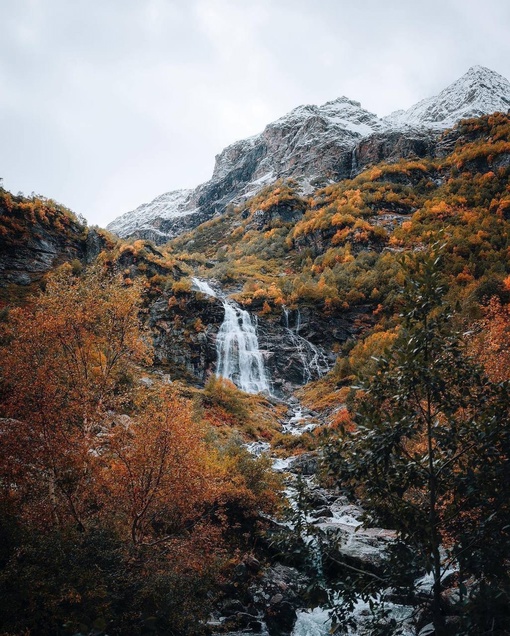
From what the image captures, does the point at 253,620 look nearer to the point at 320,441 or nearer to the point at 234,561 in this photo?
the point at 234,561

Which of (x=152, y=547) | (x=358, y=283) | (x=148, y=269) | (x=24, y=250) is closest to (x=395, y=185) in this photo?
(x=358, y=283)

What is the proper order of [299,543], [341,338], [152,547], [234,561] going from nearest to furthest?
[299,543] < [152,547] < [234,561] < [341,338]

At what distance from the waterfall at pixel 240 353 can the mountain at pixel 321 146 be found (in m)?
65.9

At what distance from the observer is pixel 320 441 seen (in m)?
6.49

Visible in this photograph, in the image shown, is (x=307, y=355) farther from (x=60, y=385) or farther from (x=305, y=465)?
(x=60, y=385)

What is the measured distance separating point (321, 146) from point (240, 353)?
92701 mm

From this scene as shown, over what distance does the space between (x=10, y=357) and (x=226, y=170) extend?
6404 inches

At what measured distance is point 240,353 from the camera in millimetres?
50219

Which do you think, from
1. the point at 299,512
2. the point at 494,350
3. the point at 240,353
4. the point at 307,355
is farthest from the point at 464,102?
the point at 299,512

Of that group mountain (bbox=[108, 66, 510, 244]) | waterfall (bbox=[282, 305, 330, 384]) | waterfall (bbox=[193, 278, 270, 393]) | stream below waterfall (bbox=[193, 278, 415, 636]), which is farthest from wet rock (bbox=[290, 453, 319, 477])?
mountain (bbox=[108, 66, 510, 244])

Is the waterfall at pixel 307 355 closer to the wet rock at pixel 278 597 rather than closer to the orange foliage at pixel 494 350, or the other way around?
the orange foliage at pixel 494 350

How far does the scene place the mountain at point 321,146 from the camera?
109 meters

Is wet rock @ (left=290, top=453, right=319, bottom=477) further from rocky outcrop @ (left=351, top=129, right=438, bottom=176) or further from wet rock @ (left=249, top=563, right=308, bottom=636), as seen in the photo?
rocky outcrop @ (left=351, top=129, right=438, bottom=176)

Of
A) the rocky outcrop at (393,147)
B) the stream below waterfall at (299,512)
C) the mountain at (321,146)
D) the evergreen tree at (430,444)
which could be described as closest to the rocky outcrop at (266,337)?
the stream below waterfall at (299,512)
